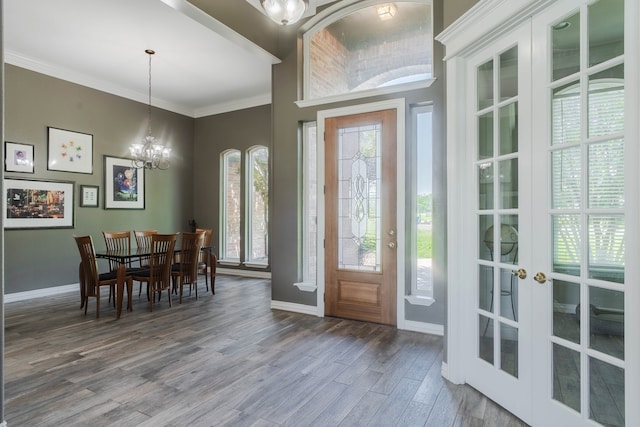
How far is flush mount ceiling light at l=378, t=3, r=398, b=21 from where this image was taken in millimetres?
4035

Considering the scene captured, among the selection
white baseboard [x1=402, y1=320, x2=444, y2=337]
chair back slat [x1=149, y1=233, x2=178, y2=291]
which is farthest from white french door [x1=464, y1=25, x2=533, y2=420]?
chair back slat [x1=149, y1=233, x2=178, y2=291]

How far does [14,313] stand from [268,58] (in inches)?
180

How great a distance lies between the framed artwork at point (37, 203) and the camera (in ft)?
16.5

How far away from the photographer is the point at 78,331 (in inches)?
151

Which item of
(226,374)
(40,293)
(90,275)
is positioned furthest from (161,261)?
(226,374)

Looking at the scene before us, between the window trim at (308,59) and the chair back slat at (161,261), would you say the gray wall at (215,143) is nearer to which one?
the window trim at (308,59)

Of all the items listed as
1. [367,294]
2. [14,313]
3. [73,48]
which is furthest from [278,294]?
[73,48]

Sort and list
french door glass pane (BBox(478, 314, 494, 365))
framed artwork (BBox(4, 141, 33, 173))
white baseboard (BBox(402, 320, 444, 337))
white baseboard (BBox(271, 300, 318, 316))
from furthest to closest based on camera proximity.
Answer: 1. framed artwork (BBox(4, 141, 33, 173))
2. white baseboard (BBox(271, 300, 318, 316))
3. white baseboard (BBox(402, 320, 444, 337))
4. french door glass pane (BBox(478, 314, 494, 365))

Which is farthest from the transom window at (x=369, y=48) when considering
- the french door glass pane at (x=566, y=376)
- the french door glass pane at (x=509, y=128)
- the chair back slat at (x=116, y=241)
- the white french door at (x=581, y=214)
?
the chair back slat at (x=116, y=241)

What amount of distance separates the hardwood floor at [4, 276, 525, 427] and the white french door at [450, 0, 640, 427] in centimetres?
44

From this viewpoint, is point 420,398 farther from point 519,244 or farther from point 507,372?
point 519,244

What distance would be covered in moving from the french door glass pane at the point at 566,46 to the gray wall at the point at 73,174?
6416 millimetres

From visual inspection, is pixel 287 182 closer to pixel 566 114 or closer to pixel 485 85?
pixel 485 85

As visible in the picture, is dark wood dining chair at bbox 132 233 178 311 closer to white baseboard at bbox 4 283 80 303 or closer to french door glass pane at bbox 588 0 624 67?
white baseboard at bbox 4 283 80 303
